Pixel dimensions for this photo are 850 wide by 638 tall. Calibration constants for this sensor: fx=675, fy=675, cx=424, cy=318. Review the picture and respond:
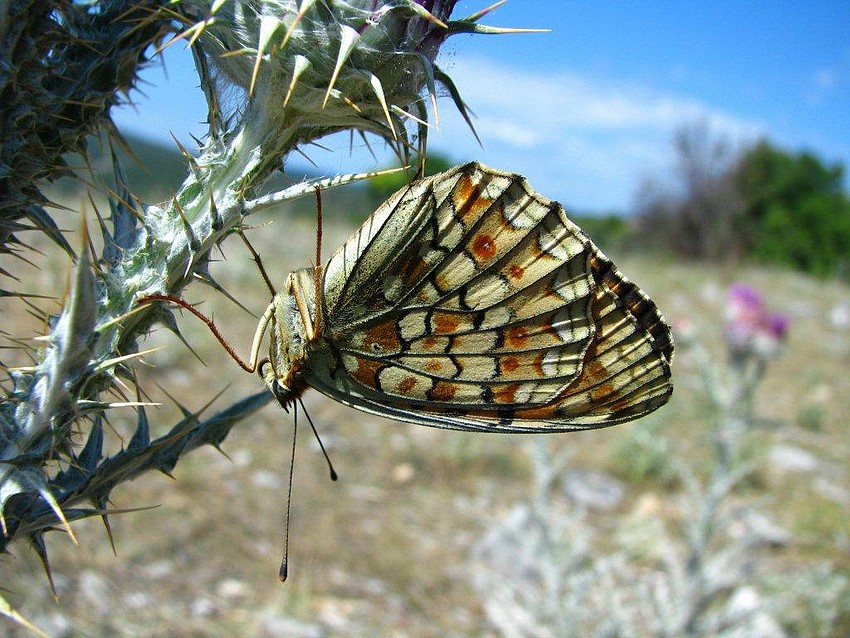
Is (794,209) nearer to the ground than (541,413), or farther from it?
farther from it

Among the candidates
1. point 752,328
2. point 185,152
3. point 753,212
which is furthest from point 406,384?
point 753,212

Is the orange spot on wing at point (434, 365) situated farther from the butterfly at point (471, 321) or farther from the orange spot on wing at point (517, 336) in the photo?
the orange spot on wing at point (517, 336)

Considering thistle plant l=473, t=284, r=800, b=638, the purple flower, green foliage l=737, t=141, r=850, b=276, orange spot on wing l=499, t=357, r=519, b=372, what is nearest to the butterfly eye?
orange spot on wing l=499, t=357, r=519, b=372

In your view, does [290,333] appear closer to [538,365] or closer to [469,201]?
[469,201]

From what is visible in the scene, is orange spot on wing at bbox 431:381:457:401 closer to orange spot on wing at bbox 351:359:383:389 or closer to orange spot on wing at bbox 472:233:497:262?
orange spot on wing at bbox 351:359:383:389

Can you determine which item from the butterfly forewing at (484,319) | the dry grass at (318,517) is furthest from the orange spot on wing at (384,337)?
the dry grass at (318,517)
